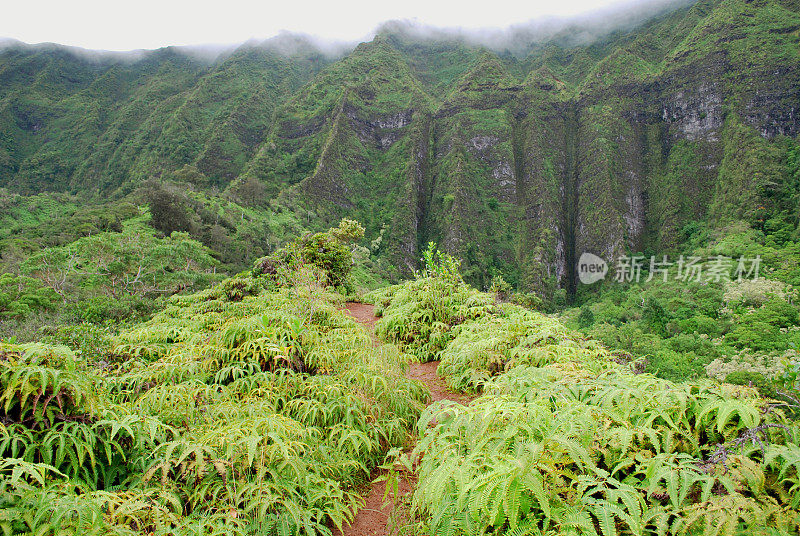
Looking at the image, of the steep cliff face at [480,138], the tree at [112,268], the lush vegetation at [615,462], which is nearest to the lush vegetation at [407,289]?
the lush vegetation at [615,462]

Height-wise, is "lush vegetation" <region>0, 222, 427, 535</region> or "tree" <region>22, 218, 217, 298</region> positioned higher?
"lush vegetation" <region>0, 222, 427, 535</region>

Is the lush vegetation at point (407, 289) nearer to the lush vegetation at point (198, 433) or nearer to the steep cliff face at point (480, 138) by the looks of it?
the lush vegetation at point (198, 433)

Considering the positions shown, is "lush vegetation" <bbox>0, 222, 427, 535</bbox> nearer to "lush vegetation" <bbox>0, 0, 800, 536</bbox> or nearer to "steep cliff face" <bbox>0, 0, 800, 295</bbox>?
"lush vegetation" <bbox>0, 0, 800, 536</bbox>

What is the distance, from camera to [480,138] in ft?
336

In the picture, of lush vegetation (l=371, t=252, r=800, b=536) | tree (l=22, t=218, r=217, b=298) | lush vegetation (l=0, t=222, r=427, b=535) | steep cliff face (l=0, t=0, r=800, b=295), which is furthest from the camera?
steep cliff face (l=0, t=0, r=800, b=295)

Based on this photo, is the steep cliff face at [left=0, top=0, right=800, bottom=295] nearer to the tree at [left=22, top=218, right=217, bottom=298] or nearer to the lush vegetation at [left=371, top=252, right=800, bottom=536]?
the tree at [left=22, top=218, right=217, bottom=298]

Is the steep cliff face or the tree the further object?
the steep cliff face

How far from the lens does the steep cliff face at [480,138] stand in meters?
81.6

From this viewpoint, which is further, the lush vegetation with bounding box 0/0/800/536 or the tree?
the tree

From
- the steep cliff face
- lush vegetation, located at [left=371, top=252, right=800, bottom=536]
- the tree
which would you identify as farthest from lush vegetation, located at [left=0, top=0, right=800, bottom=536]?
the steep cliff face

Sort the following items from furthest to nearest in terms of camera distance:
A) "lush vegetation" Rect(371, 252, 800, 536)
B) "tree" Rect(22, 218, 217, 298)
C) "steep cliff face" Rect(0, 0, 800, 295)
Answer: "steep cliff face" Rect(0, 0, 800, 295) → "tree" Rect(22, 218, 217, 298) → "lush vegetation" Rect(371, 252, 800, 536)

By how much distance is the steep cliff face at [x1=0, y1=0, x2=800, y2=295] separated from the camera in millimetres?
81625

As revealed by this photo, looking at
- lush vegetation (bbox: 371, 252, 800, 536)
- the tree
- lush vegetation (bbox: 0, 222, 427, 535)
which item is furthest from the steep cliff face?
lush vegetation (bbox: 371, 252, 800, 536)

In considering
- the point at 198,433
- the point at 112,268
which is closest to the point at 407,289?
the point at 198,433
